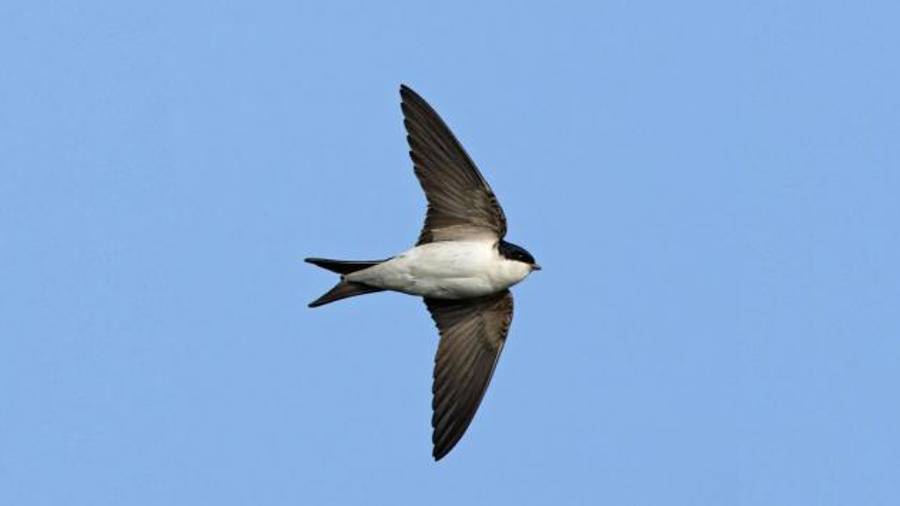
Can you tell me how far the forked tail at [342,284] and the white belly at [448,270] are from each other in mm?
35

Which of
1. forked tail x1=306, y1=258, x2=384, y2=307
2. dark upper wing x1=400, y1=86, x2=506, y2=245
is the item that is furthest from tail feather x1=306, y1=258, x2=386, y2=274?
dark upper wing x1=400, y1=86, x2=506, y2=245

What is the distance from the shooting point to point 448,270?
973 centimetres

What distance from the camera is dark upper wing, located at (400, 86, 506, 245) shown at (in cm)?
955

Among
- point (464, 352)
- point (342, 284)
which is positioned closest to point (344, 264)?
point (342, 284)

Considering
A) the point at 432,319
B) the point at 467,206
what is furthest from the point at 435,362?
the point at 467,206

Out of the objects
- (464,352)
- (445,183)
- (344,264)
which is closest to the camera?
(445,183)

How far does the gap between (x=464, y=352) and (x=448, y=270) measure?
66cm

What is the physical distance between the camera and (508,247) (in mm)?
9766

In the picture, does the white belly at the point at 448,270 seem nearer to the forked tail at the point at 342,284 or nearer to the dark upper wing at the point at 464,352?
the forked tail at the point at 342,284

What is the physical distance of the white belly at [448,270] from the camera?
382 inches

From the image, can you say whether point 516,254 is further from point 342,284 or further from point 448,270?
point 342,284

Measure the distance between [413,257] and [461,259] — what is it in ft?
0.85

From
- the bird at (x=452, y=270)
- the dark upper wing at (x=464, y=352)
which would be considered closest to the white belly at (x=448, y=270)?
→ the bird at (x=452, y=270)

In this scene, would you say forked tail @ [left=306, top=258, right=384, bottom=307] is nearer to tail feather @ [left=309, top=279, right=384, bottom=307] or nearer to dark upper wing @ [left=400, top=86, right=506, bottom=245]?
tail feather @ [left=309, top=279, right=384, bottom=307]
